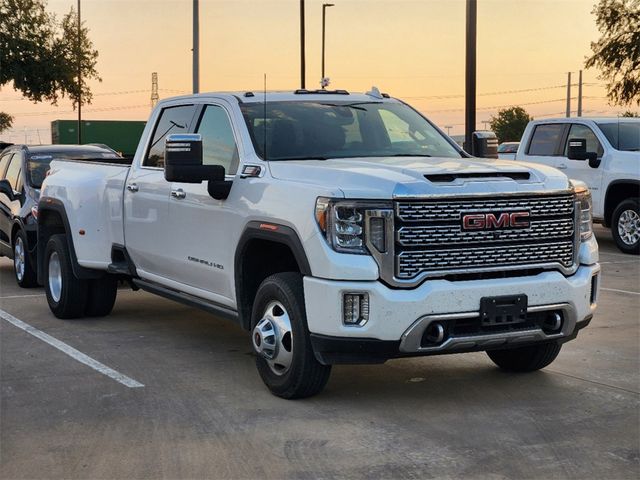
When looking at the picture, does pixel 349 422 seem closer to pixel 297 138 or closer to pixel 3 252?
pixel 297 138

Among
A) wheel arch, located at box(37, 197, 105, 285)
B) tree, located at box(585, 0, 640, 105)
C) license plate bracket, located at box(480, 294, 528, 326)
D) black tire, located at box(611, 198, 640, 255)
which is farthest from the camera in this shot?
tree, located at box(585, 0, 640, 105)

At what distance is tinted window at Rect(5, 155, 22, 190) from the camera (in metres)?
13.0

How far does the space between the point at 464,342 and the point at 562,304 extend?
76 cm

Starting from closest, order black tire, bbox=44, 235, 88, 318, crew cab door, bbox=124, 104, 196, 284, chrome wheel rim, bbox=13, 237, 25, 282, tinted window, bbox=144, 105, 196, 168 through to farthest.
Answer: crew cab door, bbox=124, 104, 196, 284 < tinted window, bbox=144, 105, 196, 168 < black tire, bbox=44, 235, 88, 318 < chrome wheel rim, bbox=13, 237, 25, 282

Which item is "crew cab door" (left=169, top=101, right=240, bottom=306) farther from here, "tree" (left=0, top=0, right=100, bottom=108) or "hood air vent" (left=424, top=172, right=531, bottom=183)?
"tree" (left=0, top=0, right=100, bottom=108)

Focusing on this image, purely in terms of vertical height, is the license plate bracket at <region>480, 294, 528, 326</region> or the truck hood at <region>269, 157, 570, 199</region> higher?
Result: the truck hood at <region>269, 157, 570, 199</region>

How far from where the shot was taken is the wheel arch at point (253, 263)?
6.67 meters

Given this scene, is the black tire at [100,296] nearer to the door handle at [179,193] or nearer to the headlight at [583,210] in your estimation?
the door handle at [179,193]

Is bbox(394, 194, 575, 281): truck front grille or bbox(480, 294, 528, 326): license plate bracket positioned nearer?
bbox(394, 194, 575, 281): truck front grille

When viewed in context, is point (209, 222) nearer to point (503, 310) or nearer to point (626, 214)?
point (503, 310)

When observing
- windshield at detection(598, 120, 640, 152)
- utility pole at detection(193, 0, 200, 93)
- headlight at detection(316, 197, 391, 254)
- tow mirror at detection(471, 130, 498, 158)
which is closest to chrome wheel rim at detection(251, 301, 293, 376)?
headlight at detection(316, 197, 391, 254)

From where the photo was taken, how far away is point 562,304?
6297mm

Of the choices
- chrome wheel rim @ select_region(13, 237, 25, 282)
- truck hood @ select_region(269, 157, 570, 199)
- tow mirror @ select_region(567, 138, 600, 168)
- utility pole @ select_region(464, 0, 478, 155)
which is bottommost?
chrome wheel rim @ select_region(13, 237, 25, 282)

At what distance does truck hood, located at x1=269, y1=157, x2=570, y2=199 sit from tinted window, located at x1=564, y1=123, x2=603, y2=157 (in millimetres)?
9930
